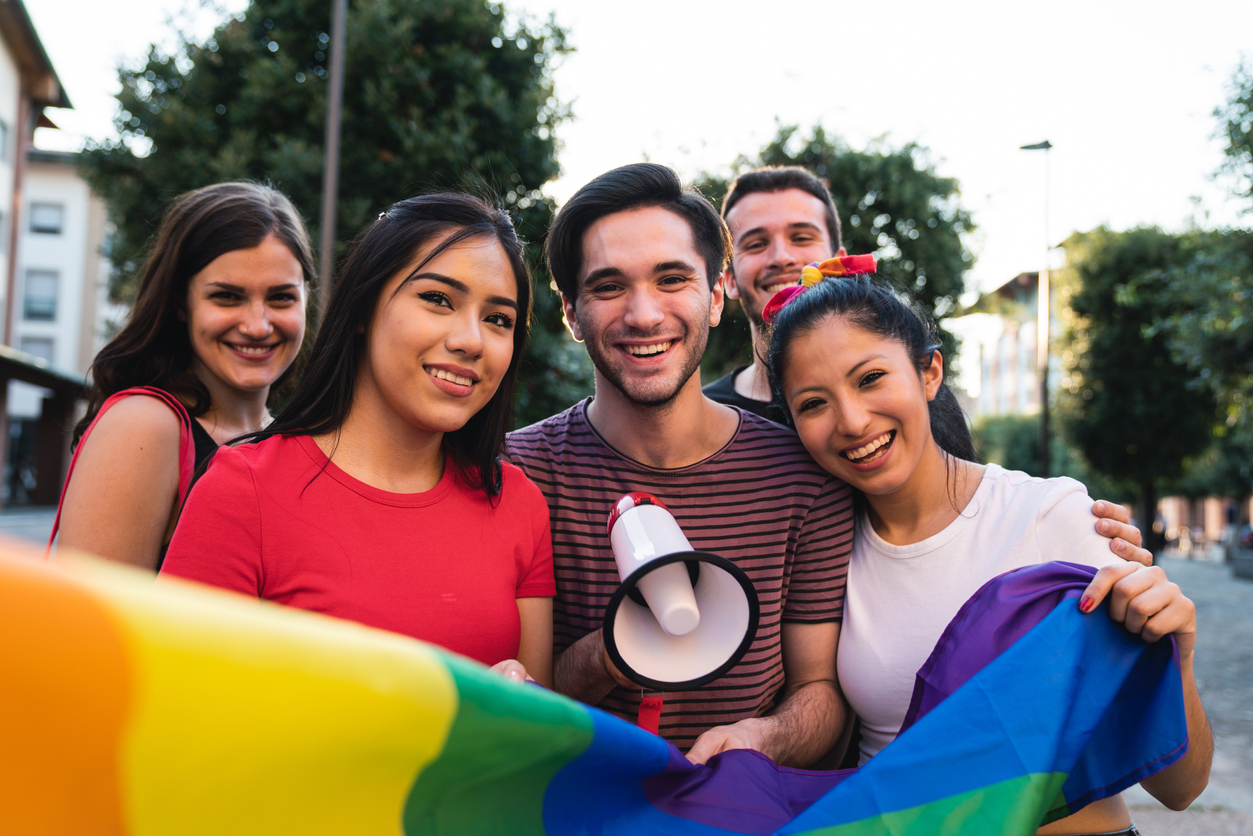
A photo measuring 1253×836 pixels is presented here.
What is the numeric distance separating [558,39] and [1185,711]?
28.6 feet

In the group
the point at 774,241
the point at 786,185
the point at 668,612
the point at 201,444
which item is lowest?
the point at 668,612

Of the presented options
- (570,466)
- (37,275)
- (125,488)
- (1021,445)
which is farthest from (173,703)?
(37,275)

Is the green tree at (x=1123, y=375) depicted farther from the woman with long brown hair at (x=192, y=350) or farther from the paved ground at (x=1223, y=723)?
the woman with long brown hair at (x=192, y=350)

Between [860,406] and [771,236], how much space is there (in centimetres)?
197

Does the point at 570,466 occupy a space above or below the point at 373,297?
below

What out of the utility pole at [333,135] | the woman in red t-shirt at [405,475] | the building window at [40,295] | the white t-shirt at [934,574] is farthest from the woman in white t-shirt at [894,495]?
the building window at [40,295]

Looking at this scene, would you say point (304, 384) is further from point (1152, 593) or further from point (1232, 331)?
point (1232, 331)

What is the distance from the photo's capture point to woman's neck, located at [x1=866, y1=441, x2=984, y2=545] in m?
2.60

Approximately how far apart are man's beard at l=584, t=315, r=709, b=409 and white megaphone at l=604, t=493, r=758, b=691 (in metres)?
0.73

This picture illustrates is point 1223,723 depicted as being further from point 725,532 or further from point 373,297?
point 373,297

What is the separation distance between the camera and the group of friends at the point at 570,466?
2.02 meters

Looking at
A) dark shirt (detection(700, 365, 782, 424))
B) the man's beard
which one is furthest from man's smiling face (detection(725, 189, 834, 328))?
the man's beard

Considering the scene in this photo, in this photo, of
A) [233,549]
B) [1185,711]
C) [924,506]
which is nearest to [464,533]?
[233,549]

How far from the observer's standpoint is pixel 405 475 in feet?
7.16
